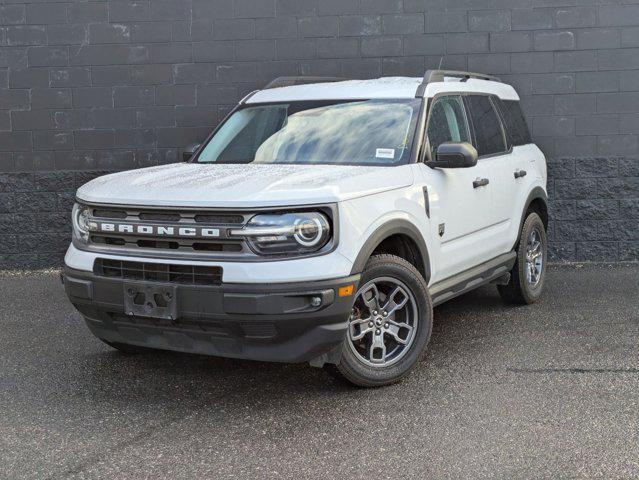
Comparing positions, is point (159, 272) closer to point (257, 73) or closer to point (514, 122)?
point (514, 122)

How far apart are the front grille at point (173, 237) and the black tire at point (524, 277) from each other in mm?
3158

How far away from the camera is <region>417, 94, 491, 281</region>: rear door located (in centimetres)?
530

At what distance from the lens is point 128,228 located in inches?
179

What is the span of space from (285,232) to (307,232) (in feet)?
0.40

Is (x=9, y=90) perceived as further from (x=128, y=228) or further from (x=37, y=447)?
(x=37, y=447)

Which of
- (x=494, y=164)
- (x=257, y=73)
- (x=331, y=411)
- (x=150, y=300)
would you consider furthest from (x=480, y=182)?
(x=257, y=73)

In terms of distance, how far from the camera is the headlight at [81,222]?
15.9 feet

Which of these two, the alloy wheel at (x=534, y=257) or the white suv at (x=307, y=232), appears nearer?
the white suv at (x=307, y=232)

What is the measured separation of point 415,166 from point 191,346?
1.84m

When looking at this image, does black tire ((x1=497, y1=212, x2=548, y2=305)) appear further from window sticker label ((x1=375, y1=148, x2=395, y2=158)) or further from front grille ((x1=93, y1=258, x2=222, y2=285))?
front grille ((x1=93, y1=258, x2=222, y2=285))

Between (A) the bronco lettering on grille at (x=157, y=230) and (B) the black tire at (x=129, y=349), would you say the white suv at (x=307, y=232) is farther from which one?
(B) the black tire at (x=129, y=349)

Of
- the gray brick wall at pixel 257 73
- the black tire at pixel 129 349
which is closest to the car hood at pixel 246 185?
the black tire at pixel 129 349

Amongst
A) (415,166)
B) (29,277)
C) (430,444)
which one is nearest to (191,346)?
(430,444)

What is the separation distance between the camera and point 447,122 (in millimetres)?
5828
